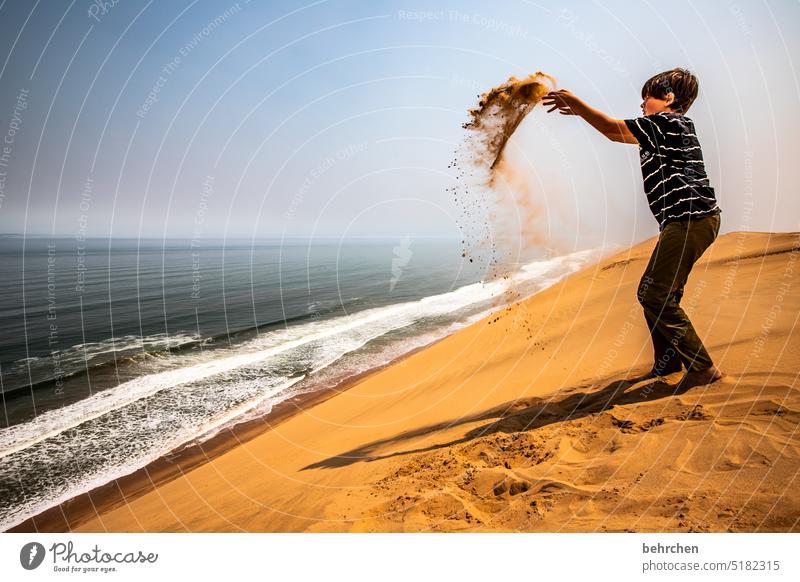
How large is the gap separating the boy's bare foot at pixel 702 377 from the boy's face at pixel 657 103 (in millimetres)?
2788

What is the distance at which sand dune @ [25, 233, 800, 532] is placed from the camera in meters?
3.00

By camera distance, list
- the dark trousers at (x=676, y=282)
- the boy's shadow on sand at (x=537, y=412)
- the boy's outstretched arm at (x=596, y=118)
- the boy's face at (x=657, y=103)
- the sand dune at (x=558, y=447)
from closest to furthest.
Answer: the sand dune at (x=558, y=447)
the boy's outstretched arm at (x=596, y=118)
the dark trousers at (x=676, y=282)
the boy's face at (x=657, y=103)
the boy's shadow on sand at (x=537, y=412)

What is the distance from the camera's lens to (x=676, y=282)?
4.15 m

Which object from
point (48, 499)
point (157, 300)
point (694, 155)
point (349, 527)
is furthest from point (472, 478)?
point (157, 300)

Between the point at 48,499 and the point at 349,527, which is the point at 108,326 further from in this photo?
the point at 349,527

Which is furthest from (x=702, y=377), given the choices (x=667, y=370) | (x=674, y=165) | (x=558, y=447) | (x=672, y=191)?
(x=674, y=165)

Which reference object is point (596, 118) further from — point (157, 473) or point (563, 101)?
point (157, 473)

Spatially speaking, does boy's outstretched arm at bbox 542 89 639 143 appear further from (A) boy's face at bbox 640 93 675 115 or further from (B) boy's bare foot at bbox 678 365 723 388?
(B) boy's bare foot at bbox 678 365 723 388

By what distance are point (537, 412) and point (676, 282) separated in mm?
2290

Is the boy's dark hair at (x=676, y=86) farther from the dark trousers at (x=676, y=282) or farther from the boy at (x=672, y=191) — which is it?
the dark trousers at (x=676, y=282)

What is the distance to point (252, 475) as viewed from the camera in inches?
286

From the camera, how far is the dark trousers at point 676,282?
4.04 metres

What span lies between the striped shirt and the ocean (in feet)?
34.0

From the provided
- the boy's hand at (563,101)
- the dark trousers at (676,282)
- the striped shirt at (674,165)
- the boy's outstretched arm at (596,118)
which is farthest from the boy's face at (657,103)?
the dark trousers at (676,282)
